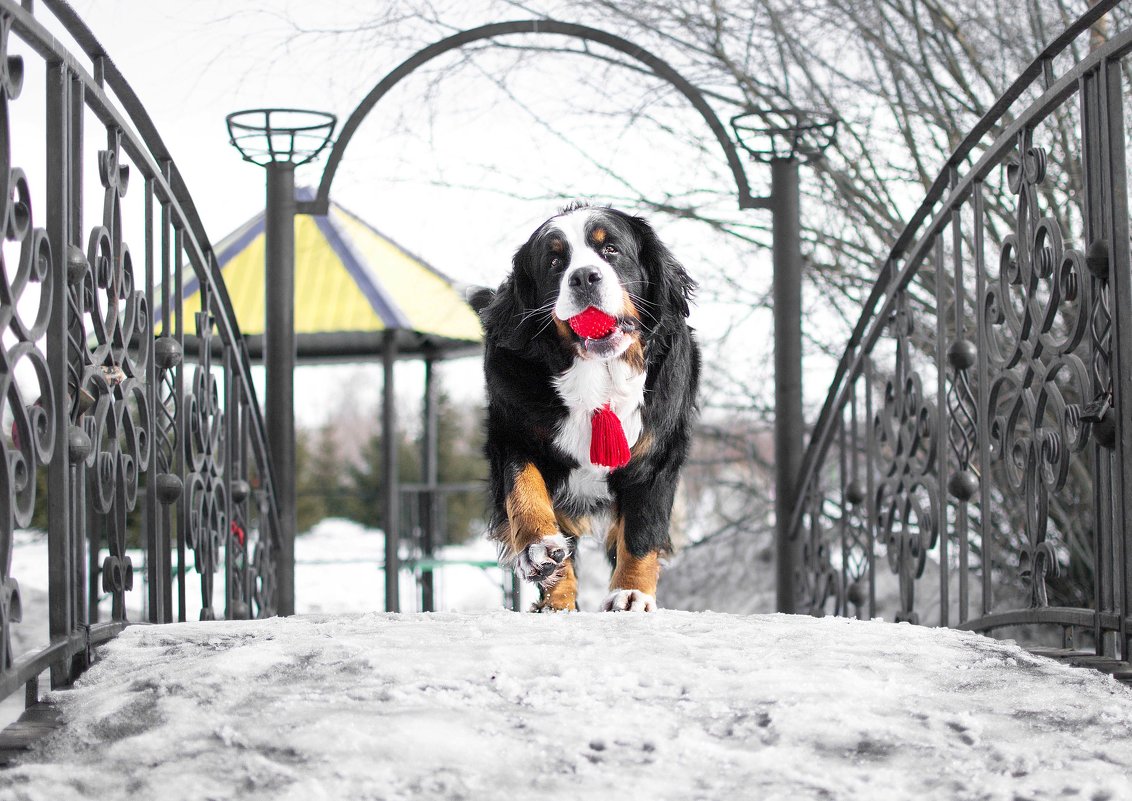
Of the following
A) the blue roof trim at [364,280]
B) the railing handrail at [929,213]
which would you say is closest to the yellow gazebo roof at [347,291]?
the blue roof trim at [364,280]

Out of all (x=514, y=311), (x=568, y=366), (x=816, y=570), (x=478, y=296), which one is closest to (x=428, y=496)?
(x=816, y=570)

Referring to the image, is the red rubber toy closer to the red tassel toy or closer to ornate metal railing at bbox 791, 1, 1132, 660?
the red tassel toy

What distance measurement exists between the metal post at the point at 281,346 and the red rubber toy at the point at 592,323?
6.16 ft

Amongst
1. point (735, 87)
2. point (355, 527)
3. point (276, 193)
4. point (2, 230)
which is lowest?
point (355, 527)

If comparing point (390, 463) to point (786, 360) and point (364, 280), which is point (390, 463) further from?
point (786, 360)

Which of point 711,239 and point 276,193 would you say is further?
point 711,239

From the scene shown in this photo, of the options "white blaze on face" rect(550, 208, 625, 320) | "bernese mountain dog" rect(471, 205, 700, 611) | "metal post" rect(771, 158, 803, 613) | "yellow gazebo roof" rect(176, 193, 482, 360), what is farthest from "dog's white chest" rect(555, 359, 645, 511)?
"yellow gazebo roof" rect(176, 193, 482, 360)

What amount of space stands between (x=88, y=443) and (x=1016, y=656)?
1.80m

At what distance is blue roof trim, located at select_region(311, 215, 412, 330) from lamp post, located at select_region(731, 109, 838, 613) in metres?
3.19

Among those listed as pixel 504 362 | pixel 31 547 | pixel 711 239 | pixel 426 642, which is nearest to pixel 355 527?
pixel 31 547

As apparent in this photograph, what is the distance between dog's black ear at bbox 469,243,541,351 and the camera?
3.39 metres

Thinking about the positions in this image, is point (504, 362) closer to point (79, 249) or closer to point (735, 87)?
point (79, 249)

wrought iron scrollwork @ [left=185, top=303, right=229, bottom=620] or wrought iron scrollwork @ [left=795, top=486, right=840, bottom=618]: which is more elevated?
wrought iron scrollwork @ [left=185, top=303, right=229, bottom=620]

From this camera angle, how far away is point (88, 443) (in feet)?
7.30
